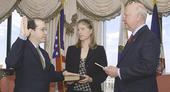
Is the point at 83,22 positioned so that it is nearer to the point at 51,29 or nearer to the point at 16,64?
the point at 16,64

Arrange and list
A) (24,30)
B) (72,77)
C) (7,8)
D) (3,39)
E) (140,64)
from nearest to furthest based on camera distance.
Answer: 1. (140,64)
2. (24,30)
3. (72,77)
4. (7,8)
5. (3,39)

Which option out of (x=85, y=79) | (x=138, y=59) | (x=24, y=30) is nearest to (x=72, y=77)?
(x=85, y=79)

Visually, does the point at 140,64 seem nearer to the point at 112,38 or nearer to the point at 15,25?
the point at 112,38

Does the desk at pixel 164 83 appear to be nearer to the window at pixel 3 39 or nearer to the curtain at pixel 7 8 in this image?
the curtain at pixel 7 8

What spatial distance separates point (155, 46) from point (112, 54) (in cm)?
459

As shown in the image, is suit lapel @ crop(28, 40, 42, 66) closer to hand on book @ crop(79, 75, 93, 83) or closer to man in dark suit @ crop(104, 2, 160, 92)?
man in dark suit @ crop(104, 2, 160, 92)

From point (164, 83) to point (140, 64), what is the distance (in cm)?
314

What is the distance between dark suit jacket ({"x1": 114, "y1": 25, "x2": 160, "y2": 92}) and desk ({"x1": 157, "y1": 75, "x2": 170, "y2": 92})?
291 cm

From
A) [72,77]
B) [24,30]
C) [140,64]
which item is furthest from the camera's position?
[72,77]

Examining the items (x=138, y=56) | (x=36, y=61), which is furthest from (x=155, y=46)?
(x=36, y=61)

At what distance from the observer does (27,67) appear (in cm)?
299

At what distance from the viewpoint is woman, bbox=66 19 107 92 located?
378cm

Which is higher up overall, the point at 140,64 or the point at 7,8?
the point at 7,8

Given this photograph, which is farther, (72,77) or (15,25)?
(15,25)
